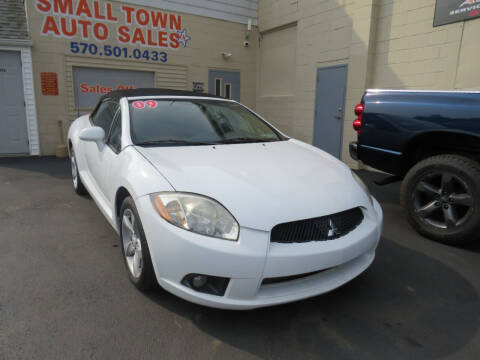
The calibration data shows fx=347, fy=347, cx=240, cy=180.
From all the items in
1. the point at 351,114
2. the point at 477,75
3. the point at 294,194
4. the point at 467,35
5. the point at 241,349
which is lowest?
the point at 241,349

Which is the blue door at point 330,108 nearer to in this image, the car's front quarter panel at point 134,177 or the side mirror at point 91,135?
the side mirror at point 91,135

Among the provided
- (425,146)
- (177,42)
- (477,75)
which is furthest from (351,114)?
(177,42)

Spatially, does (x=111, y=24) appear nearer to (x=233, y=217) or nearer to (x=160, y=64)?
(x=160, y=64)

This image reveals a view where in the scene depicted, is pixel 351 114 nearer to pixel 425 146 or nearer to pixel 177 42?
pixel 425 146

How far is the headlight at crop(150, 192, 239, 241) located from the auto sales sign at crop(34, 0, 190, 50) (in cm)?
790

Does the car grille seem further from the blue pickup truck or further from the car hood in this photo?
the blue pickup truck

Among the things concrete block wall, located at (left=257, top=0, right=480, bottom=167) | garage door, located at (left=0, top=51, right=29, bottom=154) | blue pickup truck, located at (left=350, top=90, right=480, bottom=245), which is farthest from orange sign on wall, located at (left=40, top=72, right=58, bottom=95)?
blue pickup truck, located at (left=350, top=90, right=480, bottom=245)

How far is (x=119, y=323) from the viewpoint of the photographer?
2.12m

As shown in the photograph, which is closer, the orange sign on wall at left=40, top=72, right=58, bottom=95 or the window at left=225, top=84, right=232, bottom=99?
the orange sign on wall at left=40, top=72, right=58, bottom=95

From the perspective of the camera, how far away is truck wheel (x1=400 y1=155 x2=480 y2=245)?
10.4 feet

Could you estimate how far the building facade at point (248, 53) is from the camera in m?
6.25

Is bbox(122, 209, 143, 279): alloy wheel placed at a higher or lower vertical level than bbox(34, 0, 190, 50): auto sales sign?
lower

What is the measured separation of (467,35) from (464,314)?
516 cm

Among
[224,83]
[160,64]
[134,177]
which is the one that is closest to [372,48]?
[224,83]
